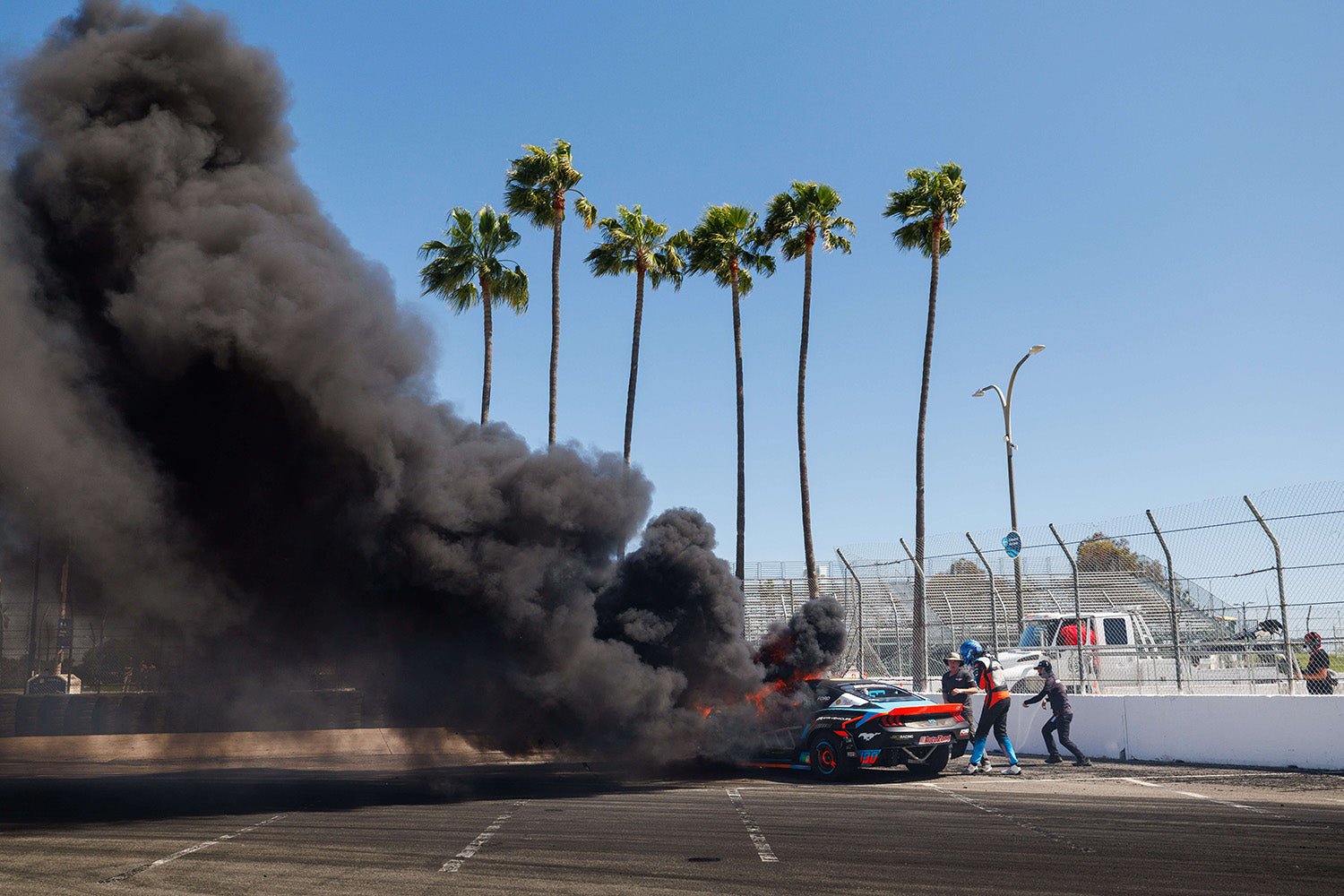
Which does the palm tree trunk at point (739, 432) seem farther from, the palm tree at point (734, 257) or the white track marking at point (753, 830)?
the white track marking at point (753, 830)

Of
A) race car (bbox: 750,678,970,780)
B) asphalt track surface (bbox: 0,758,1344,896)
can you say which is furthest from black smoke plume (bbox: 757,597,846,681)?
asphalt track surface (bbox: 0,758,1344,896)

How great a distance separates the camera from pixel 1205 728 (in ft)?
51.5

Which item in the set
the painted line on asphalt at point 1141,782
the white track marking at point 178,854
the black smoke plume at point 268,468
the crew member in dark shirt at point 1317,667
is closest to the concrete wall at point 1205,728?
the crew member in dark shirt at point 1317,667

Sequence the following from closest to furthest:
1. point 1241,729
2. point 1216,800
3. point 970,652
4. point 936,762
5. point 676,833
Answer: point 676,833 < point 1216,800 < point 936,762 < point 1241,729 < point 970,652

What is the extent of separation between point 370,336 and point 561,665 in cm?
474

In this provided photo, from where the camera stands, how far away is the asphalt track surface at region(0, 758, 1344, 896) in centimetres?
760

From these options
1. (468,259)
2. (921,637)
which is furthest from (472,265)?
(921,637)

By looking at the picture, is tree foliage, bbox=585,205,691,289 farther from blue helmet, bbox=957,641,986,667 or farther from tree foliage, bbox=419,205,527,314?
blue helmet, bbox=957,641,986,667

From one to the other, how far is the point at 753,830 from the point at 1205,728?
879cm

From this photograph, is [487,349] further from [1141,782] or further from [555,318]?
[1141,782]

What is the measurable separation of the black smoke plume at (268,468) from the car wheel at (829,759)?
1.15 metres

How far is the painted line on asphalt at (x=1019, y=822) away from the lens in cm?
895

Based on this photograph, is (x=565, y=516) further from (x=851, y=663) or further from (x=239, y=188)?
(x=851, y=663)

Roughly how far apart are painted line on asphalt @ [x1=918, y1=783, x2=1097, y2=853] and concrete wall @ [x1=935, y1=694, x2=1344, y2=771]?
10.1 ft
